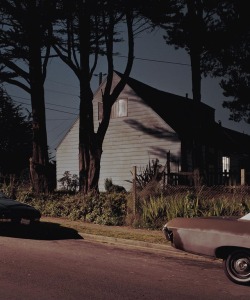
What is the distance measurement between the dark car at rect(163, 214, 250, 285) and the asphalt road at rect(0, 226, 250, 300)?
27 centimetres

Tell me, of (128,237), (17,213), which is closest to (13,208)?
(17,213)

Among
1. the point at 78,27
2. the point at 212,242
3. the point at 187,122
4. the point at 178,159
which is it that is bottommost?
the point at 212,242

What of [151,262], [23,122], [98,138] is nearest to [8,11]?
[98,138]

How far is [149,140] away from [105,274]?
18.8 m

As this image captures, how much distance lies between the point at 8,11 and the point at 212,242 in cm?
1555

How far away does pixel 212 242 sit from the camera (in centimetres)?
716

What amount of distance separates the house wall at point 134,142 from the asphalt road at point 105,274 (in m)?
14.9

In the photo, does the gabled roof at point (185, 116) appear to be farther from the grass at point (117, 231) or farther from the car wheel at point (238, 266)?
the car wheel at point (238, 266)

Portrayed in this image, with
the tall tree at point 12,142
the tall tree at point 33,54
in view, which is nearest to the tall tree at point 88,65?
the tall tree at point 33,54

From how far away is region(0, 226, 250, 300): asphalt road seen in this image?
625cm

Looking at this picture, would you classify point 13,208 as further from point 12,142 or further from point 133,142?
point 12,142

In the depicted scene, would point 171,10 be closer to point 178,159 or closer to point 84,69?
point 84,69

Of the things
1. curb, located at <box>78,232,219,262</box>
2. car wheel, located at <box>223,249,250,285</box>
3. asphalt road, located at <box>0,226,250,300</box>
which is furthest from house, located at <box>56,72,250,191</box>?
car wheel, located at <box>223,249,250,285</box>

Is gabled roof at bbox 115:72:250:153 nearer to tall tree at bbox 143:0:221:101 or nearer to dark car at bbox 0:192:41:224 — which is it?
tall tree at bbox 143:0:221:101
